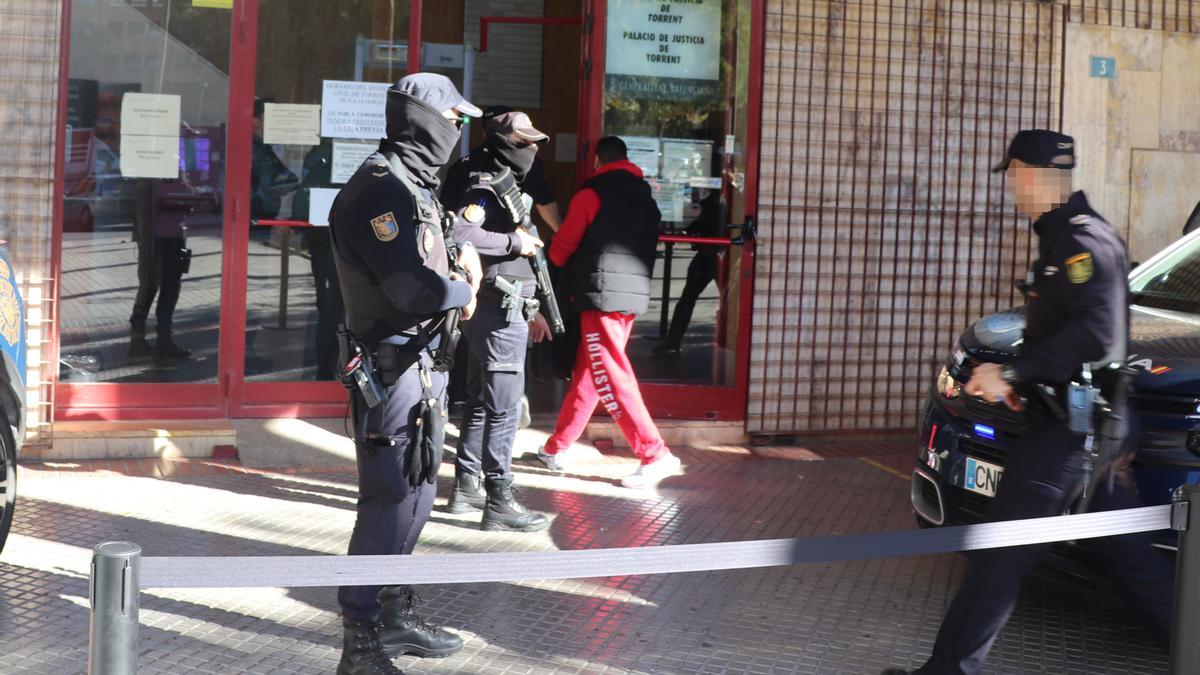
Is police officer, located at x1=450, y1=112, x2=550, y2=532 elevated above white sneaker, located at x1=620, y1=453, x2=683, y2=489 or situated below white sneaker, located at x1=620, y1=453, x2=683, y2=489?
above

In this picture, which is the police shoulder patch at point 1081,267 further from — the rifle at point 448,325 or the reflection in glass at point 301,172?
the reflection in glass at point 301,172

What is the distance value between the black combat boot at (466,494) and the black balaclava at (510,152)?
1.50m

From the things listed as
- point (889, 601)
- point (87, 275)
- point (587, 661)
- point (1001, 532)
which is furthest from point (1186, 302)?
point (87, 275)

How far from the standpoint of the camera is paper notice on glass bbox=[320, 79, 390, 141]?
316 inches

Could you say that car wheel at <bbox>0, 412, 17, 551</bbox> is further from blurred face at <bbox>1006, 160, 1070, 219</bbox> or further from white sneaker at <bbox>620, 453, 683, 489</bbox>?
blurred face at <bbox>1006, 160, 1070, 219</bbox>

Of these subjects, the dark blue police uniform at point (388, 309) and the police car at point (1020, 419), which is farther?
the police car at point (1020, 419)

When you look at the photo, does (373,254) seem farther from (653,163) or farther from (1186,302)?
(653,163)

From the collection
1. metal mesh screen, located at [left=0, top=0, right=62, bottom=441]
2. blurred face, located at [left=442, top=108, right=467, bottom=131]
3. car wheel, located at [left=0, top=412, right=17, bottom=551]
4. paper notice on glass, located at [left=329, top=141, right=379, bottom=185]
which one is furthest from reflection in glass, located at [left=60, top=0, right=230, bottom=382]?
blurred face, located at [left=442, top=108, right=467, bottom=131]

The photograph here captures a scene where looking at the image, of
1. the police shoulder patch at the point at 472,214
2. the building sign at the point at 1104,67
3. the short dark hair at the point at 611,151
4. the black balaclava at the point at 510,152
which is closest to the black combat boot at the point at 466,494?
the police shoulder patch at the point at 472,214

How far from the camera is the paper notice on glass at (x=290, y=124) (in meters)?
7.93

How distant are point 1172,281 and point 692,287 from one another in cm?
309

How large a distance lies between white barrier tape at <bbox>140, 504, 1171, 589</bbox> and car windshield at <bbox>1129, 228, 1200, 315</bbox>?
8.01 feet

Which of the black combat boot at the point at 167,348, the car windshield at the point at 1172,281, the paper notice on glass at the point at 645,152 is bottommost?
the black combat boot at the point at 167,348

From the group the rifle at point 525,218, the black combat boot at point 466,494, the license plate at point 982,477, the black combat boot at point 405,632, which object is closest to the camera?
the black combat boot at point 405,632
